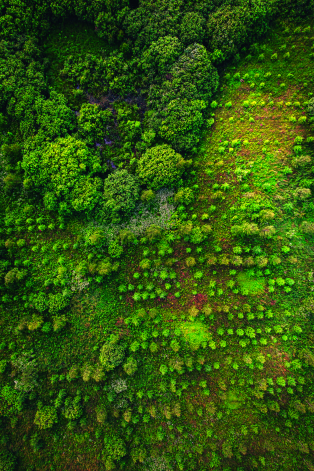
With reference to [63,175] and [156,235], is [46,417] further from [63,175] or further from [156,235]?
[63,175]

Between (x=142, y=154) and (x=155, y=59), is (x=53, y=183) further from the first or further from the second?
(x=155, y=59)

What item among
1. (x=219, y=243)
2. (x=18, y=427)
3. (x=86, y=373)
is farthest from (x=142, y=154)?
(x=18, y=427)

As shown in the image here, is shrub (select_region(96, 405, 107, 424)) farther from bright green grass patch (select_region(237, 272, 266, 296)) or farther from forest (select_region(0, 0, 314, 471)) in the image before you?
bright green grass patch (select_region(237, 272, 266, 296))

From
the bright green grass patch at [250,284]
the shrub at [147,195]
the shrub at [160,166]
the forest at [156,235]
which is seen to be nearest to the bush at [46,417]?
the forest at [156,235]

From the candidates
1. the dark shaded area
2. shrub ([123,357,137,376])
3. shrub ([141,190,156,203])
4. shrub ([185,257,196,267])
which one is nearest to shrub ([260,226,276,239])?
shrub ([185,257,196,267])

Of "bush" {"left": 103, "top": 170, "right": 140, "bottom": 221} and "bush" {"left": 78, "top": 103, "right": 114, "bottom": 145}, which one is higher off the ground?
"bush" {"left": 78, "top": 103, "right": 114, "bottom": 145}

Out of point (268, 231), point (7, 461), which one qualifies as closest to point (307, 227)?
point (268, 231)
